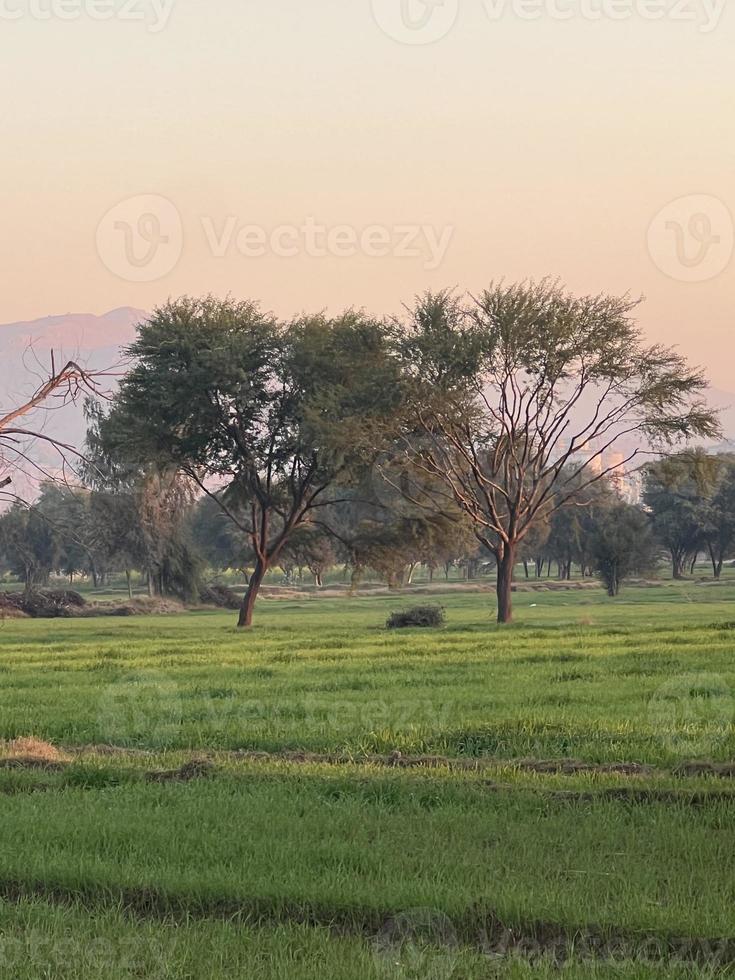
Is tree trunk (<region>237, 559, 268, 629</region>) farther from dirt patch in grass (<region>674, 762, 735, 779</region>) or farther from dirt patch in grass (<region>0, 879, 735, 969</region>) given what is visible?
dirt patch in grass (<region>0, 879, 735, 969</region>)

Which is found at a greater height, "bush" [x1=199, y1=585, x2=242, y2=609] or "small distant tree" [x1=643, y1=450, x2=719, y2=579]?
"small distant tree" [x1=643, y1=450, x2=719, y2=579]

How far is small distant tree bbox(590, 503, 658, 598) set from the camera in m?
85.8

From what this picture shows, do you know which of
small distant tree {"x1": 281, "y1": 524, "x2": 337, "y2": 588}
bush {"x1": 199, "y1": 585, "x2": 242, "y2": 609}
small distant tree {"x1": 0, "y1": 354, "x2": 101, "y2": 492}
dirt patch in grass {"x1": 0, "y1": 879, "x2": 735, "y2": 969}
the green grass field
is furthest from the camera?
bush {"x1": 199, "y1": 585, "x2": 242, "y2": 609}

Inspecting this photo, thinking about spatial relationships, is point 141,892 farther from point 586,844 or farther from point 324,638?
point 324,638

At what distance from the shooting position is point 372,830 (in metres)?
9.82

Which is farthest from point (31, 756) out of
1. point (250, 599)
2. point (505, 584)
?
point (250, 599)

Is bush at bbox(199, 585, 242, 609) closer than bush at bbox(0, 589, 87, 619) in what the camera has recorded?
No

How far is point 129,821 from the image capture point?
1011 cm

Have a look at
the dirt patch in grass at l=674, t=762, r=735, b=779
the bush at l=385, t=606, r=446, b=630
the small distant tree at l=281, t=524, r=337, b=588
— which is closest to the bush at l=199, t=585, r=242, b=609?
the small distant tree at l=281, t=524, r=337, b=588

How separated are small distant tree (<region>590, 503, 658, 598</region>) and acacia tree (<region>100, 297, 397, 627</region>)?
37.2 meters

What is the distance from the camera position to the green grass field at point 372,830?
275 inches

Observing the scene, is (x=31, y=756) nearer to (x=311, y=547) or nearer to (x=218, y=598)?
(x=311, y=547)

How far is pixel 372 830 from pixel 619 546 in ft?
255

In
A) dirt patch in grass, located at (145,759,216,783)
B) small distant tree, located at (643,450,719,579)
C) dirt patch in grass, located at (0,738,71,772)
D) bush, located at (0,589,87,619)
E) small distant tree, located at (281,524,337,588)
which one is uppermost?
small distant tree, located at (643,450,719,579)
